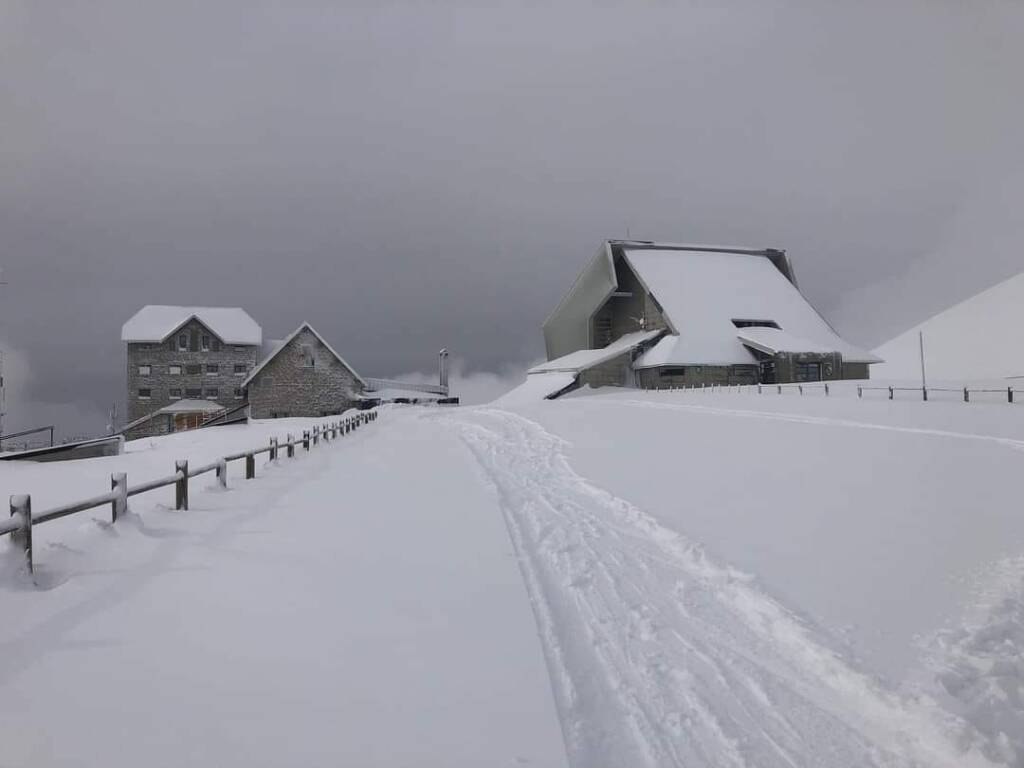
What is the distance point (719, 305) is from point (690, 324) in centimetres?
458

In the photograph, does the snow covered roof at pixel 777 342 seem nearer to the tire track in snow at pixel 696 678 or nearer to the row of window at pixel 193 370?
the tire track in snow at pixel 696 678

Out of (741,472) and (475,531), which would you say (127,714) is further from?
(741,472)

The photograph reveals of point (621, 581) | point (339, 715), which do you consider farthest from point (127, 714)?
point (621, 581)

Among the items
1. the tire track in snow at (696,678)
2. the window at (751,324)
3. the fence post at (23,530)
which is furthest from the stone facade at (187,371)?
the tire track in snow at (696,678)

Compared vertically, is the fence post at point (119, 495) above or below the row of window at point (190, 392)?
below

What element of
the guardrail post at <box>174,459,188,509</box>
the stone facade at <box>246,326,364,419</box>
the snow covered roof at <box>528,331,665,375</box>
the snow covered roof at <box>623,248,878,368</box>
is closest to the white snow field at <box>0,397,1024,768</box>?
the guardrail post at <box>174,459,188,509</box>

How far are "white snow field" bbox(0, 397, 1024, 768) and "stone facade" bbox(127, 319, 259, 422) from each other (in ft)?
132

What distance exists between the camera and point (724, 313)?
4362 centimetres

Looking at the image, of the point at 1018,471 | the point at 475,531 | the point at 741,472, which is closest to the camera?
the point at 475,531

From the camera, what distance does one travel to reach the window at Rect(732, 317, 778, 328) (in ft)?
142

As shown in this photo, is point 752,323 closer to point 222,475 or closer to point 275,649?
point 222,475

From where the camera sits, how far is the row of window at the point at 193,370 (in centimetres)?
4431

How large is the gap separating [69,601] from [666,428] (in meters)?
15.0

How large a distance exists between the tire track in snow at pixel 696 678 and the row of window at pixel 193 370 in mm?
45525
